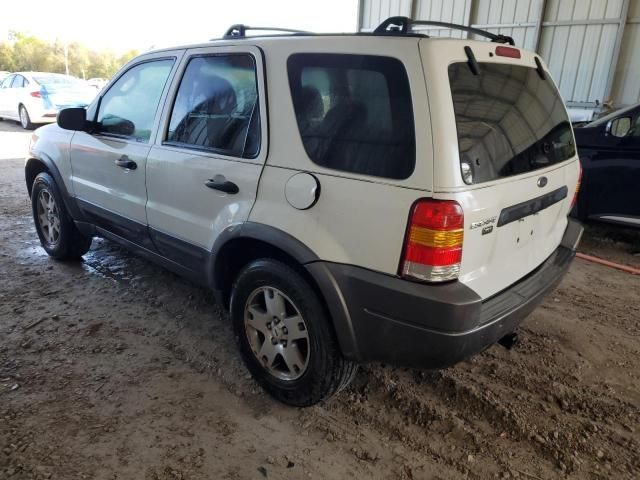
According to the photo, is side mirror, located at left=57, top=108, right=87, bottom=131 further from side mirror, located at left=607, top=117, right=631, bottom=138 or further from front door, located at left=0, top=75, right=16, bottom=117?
front door, located at left=0, top=75, right=16, bottom=117

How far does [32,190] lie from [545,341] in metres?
4.52

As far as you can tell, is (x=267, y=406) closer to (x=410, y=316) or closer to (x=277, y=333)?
(x=277, y=333)

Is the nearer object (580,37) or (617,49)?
(617,49)

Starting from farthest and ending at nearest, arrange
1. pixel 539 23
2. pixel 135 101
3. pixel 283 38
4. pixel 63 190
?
pixel 539 23 → pixel 63 190 → pixel 135 101 → pixel 283 38

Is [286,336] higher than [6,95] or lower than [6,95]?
lower

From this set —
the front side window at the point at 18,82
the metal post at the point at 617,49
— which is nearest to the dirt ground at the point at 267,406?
the metal post at the point at 617,49

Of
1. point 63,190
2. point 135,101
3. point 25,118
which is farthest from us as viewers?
point 25,118

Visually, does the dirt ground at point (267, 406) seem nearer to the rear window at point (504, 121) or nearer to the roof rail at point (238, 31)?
Result: the rear window at point (504, 121)

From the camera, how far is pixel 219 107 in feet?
8.74

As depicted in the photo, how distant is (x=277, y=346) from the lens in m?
2.51

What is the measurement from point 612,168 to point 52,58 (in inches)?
1955

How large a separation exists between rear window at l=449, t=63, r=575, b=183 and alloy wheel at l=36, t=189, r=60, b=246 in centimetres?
365

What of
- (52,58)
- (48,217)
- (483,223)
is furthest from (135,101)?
(52,58)

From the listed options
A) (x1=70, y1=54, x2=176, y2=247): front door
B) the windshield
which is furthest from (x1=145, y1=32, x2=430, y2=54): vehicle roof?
the windshield
